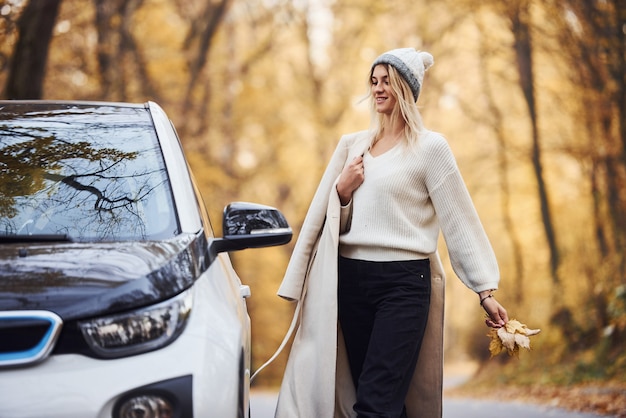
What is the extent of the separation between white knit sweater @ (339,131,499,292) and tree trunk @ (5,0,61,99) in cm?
658

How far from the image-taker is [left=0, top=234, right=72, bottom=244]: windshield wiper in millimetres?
2936

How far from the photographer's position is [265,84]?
78.7 feet

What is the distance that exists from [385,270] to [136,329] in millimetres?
1539

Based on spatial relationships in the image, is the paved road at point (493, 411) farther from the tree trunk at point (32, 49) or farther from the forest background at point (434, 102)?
the tree trunk at point (32, 49)

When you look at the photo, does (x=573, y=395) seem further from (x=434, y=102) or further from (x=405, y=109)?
(x=434, y=102)

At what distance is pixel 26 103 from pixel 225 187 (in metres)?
17.3

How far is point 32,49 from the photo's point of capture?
32.1 feet

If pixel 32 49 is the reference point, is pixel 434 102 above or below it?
below

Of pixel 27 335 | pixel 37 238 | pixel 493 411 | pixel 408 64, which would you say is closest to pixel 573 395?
pixel 493 411

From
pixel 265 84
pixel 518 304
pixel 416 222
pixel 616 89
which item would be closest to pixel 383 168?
pixel 416 222

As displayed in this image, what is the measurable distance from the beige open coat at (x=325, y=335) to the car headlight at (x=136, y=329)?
1.40 meters

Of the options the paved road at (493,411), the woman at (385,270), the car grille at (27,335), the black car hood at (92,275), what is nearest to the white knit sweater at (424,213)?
the woman at (385,270)

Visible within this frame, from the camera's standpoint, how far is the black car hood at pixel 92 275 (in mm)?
2557

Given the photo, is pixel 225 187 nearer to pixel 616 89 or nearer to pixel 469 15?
pixel 469 15
